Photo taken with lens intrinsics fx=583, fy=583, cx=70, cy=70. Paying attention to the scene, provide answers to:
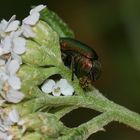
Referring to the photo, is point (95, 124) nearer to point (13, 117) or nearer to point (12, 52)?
point (13, 117)

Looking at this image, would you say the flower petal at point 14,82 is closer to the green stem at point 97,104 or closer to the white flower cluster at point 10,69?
the white flower cluster at point 10,69

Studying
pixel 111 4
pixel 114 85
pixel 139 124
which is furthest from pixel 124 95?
pixel 139 124

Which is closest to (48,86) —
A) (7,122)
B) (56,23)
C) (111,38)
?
(7,122)

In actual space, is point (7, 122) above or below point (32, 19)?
below

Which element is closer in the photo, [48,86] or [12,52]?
[12,52]

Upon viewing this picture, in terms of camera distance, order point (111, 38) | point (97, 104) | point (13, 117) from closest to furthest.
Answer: point (13, 117) → point (97, 104) → point (111, 38)

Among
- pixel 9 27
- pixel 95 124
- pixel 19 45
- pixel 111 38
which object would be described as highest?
pixel 9 27

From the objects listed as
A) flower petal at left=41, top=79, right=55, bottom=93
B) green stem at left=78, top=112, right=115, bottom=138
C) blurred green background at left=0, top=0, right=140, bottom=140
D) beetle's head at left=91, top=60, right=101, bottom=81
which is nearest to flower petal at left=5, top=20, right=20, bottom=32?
flower petal at left=41, top=79, right=55, bottom=93

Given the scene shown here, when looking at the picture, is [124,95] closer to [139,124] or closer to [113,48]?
[113,48]
